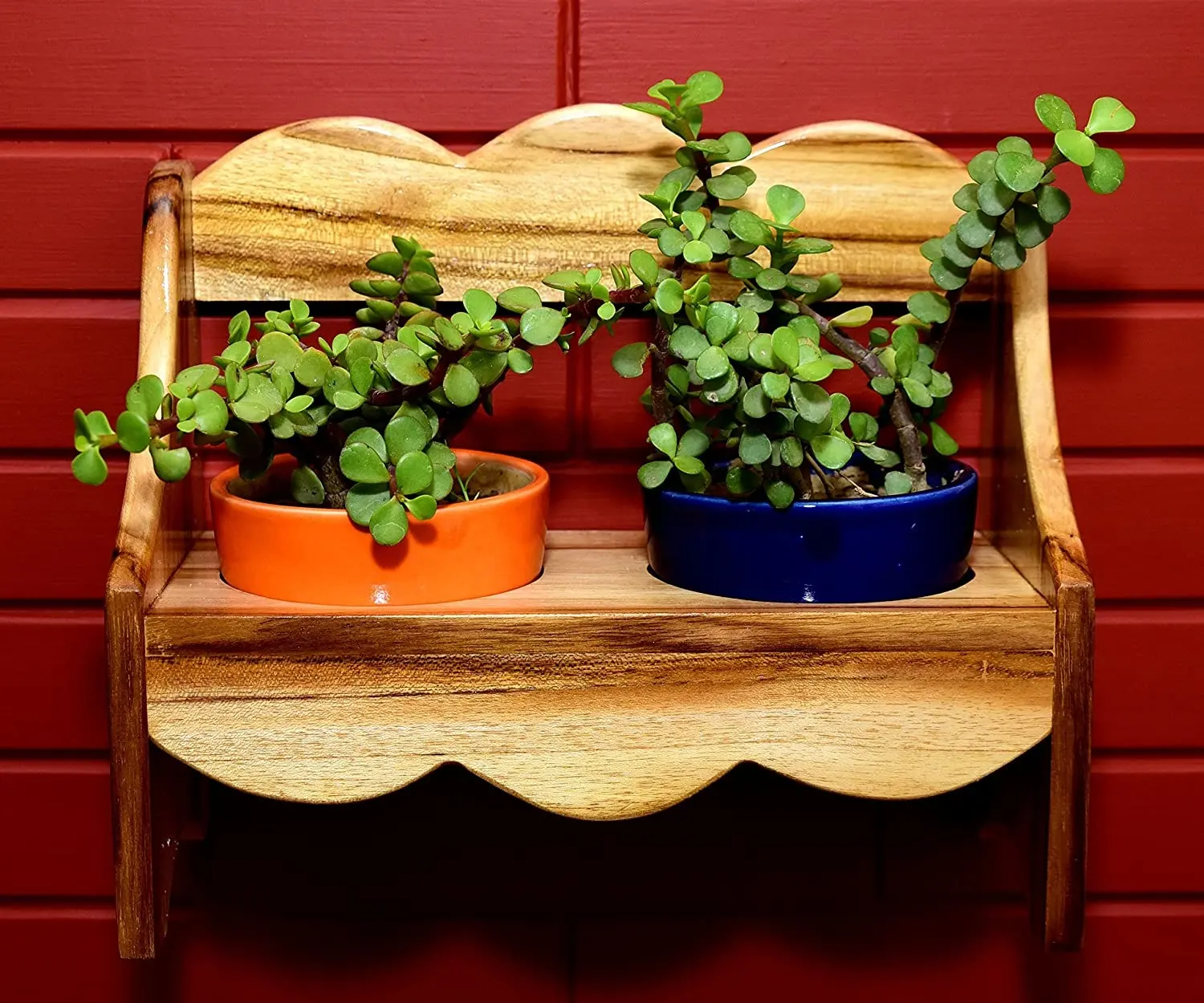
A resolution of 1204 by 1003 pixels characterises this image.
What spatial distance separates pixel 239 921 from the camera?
0.95m

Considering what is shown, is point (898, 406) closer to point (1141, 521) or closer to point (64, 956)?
point (1141, 521)

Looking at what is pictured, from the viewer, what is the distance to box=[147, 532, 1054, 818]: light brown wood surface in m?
0.67

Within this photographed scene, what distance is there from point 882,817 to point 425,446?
0.46 meters

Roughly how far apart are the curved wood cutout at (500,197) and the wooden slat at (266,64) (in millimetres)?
46

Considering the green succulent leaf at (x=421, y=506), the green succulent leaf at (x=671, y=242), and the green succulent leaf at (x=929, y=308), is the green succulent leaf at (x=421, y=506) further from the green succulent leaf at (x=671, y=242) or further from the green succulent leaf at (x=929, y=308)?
the green succulent leaf at (x=929, y=308)

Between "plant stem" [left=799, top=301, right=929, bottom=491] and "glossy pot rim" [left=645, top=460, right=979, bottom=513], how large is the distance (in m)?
0.02

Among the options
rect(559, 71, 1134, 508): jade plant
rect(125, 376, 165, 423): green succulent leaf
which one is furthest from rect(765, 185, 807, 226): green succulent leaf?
rect(125, 376, 165, 423): green succulent leaf

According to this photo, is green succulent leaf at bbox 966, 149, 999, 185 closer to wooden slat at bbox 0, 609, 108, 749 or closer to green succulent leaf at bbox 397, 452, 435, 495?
green succulent leaf at bbox 397, 452, 435, 495

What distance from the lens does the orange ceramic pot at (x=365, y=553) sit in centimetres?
68

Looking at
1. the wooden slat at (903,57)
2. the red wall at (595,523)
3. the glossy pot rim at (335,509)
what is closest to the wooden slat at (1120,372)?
the red wall at (595,523)

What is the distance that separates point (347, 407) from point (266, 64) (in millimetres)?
299

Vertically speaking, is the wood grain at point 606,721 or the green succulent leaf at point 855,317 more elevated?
the green succulent leaf at point 855,317

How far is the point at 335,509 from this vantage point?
0.71m

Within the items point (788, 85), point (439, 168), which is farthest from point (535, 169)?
point (788, 85)
